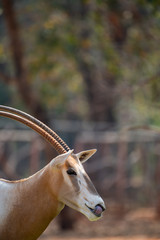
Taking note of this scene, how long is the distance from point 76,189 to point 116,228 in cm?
693

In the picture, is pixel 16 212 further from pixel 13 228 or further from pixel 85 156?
pixel 85 156

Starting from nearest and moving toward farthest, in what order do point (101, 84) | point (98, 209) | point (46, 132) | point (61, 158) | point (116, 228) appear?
point (98, 209)
point (61, 158)
point (46, 132)
point (116, 228)
point (101, 84)

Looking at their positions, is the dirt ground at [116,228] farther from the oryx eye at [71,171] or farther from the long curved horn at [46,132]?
the oryx eye at [71,171]

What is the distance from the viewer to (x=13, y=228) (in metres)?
4.20

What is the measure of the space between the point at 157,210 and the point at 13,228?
775 cm

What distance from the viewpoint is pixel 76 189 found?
4008 mm

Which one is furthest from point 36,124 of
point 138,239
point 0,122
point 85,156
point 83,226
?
point 0,122

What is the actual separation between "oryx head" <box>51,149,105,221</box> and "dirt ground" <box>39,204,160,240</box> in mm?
5273

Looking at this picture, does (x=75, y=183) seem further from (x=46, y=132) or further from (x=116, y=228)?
(x=116, y=228)

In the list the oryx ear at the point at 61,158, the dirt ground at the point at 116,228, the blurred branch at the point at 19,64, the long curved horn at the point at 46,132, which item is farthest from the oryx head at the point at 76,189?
the blurred branch at the point at 19,64

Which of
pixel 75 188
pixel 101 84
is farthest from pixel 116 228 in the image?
pixel 75 188

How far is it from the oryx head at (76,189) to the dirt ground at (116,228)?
5273mm

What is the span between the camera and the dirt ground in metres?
9.53

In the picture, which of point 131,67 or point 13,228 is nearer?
point 13,228
